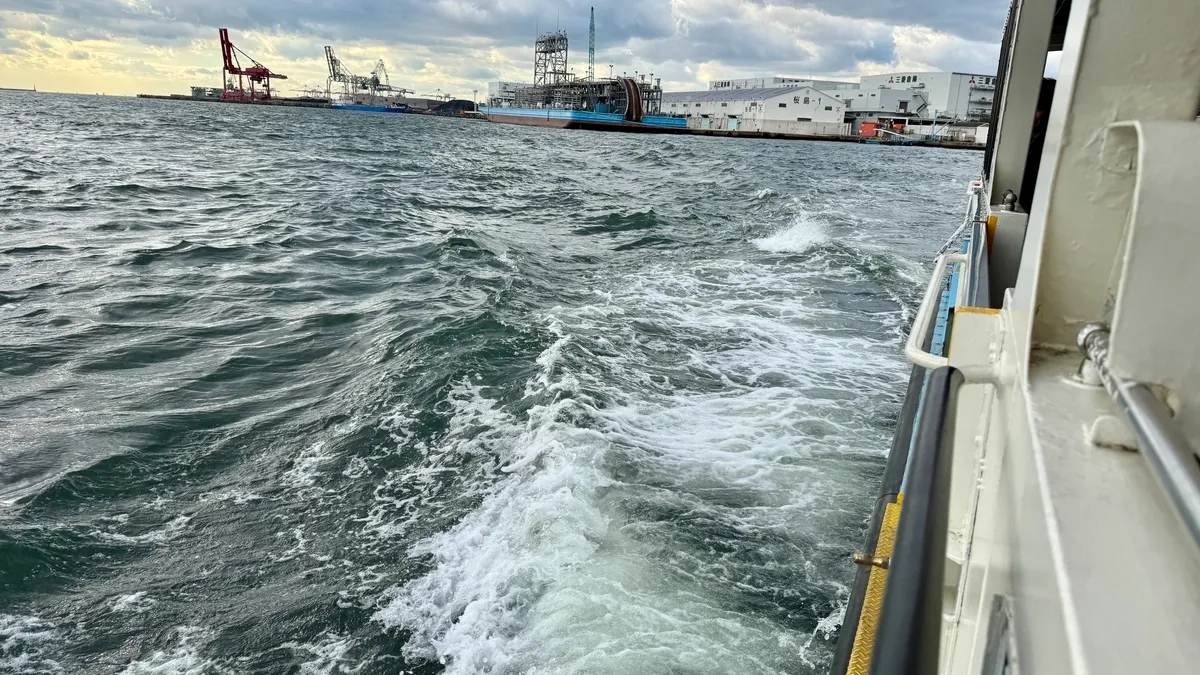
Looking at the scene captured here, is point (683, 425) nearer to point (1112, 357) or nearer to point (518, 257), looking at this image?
point (1112, 357)

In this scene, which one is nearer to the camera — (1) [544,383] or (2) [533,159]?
(1) [544,383]

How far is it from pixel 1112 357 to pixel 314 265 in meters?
9.98

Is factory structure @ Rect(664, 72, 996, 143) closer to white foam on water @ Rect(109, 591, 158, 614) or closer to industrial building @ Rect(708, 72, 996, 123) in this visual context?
industrial building @ Rect(708, 72, 996, 123)

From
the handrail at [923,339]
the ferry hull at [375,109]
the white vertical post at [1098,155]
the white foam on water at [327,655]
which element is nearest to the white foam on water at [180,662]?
the white foam on water at [327,655]

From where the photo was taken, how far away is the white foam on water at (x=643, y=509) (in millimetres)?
2836

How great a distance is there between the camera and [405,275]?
9.09 meters

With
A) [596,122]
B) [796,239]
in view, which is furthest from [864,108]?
[796,239]

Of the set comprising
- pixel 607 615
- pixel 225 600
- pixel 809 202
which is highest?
pixel 809 202

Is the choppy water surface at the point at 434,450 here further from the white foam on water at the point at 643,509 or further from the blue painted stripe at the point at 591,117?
the blue painted stripe at the point at 591,117

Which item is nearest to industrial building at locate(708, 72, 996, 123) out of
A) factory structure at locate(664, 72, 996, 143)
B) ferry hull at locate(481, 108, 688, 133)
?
factory structure at locate(664, 72, 996, 143)

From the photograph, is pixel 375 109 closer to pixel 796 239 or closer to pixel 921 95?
pixel 921 95

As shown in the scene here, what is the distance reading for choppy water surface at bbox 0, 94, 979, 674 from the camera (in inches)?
116

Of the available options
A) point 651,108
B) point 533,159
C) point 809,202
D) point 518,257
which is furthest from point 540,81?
point 518,257

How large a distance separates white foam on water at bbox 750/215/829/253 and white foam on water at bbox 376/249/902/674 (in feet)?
15.3
